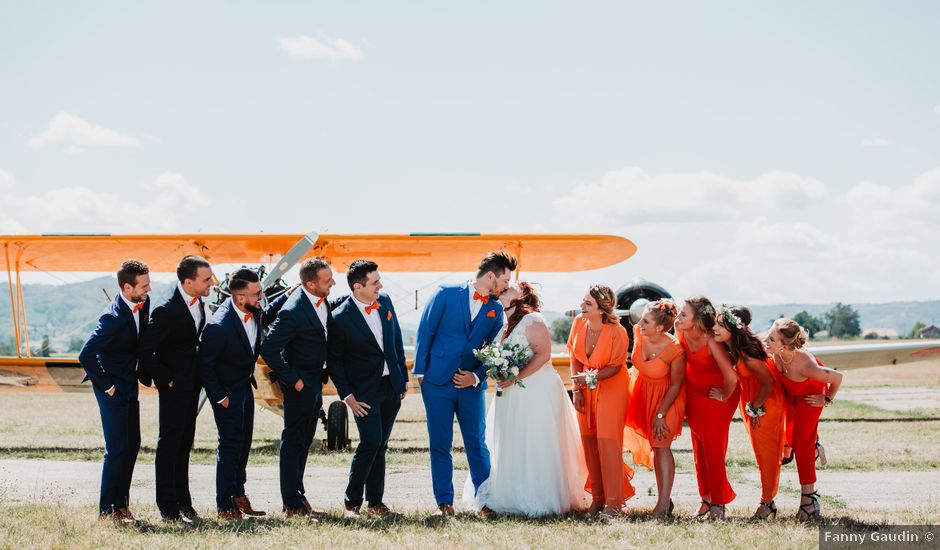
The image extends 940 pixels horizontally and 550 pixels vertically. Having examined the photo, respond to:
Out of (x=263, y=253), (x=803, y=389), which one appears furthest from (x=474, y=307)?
(x=263, y=253)

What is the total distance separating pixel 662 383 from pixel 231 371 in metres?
3.09

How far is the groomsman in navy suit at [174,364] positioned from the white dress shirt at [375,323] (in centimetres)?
103

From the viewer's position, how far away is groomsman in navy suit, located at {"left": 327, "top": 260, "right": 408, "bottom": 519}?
5.63m

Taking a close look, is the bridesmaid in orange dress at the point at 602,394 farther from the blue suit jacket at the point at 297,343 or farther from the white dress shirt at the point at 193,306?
the white dress shirt at the point at 193,306

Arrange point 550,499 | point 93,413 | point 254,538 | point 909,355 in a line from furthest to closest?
point 93,413
point 909,355
point 550,499
point 254,538

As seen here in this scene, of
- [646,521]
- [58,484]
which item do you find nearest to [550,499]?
[646,521]

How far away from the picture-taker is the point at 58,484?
7.56 meters

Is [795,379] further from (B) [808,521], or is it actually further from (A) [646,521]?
(A) [646,521]

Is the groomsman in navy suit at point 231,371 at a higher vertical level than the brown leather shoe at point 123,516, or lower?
higher

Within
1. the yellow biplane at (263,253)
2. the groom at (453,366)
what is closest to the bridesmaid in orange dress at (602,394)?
the groom at (453,366)

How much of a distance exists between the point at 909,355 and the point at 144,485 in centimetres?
1397

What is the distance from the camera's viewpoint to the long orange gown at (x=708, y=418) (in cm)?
576

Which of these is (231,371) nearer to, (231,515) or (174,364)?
(174,364)

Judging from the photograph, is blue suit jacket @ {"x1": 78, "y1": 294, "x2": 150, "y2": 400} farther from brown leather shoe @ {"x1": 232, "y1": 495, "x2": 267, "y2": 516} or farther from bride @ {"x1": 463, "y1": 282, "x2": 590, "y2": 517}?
bride @ {"x1": 463, "y1": 282, "x2": 590, "y2": 517}
